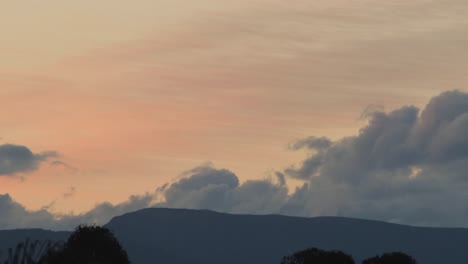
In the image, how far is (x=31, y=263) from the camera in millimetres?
154000
